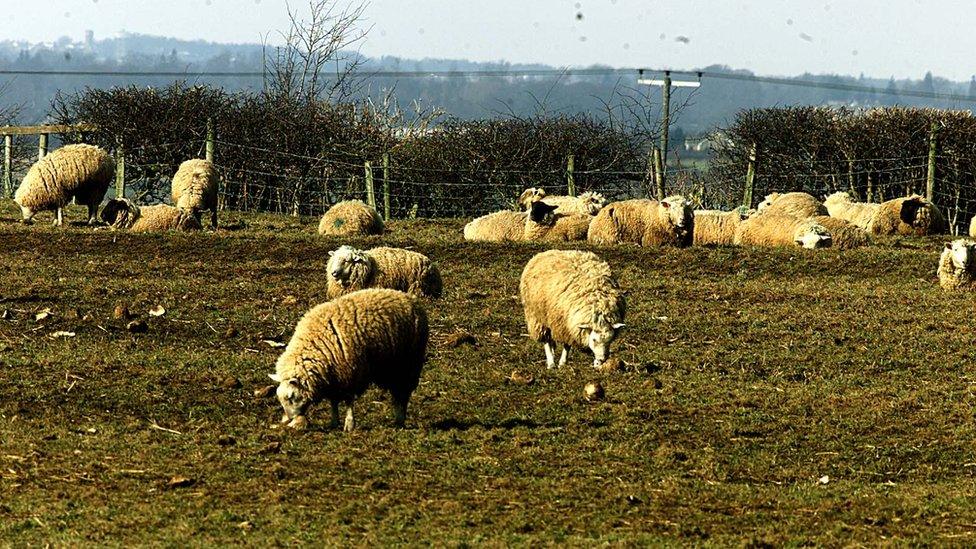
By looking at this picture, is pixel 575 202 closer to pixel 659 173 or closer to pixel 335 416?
pixel 659 173

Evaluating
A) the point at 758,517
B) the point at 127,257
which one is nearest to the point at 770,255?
the point at 127,257

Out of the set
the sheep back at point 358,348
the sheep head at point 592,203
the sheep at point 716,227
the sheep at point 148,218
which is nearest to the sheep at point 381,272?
the sheep back at point 358,348

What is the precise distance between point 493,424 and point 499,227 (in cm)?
1218

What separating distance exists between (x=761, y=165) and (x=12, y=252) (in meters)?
18.8

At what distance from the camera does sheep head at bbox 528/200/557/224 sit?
2127 cm

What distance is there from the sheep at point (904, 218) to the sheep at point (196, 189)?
1157 centimetres

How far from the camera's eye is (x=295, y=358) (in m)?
9.41

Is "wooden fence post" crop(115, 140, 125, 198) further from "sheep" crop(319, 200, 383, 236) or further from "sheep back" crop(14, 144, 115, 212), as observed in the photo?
"sheep" crop(319, 200, 383, 236)

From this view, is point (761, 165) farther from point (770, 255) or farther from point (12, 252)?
point (12, 252)

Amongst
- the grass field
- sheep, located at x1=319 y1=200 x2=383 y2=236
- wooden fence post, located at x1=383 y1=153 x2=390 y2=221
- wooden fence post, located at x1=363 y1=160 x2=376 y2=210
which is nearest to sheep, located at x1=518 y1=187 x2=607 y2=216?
sheep, located at x1=319 y1=200 x2=383 y2=236

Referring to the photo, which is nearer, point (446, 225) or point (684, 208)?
point (684, 208)

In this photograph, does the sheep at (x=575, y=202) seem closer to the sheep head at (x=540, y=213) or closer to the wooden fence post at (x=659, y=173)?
the sheep head at (x=540, y=213)

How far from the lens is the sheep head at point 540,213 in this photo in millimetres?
21266

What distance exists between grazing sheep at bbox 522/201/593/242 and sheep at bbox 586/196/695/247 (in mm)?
683
